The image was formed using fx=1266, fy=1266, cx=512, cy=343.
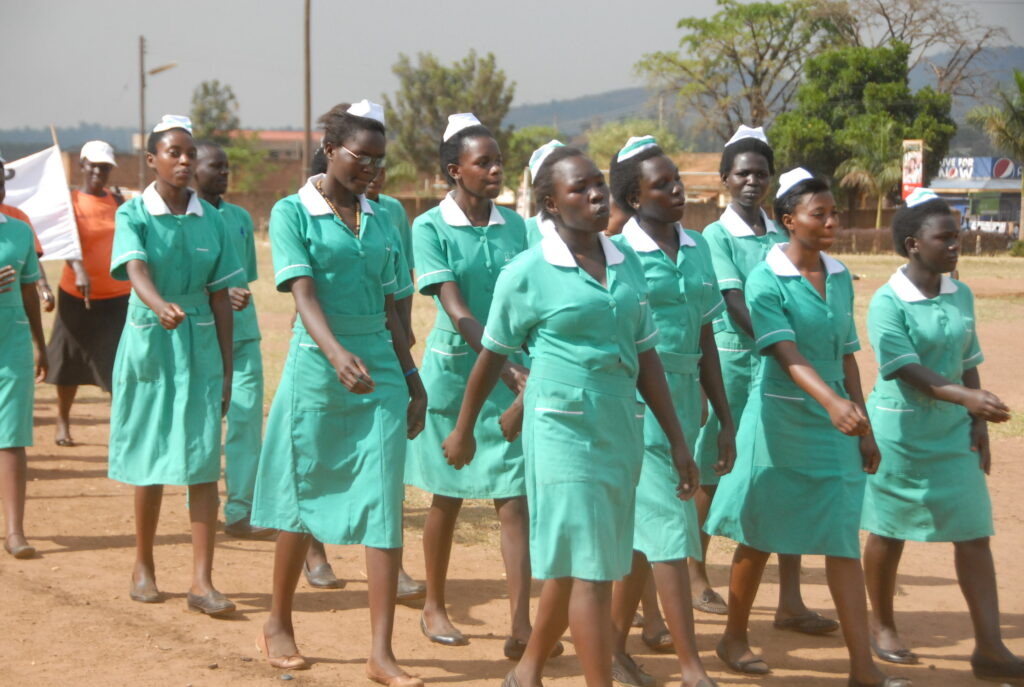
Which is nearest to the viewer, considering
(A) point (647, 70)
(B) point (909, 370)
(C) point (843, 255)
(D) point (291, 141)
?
(B) point (909, 370)

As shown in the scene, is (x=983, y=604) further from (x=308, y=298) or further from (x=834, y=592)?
(x=308, y=298)

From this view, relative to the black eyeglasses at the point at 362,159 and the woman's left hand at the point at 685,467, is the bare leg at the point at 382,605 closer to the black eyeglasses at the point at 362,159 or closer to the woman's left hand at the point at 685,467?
the woman's left hand at the point at 685,467

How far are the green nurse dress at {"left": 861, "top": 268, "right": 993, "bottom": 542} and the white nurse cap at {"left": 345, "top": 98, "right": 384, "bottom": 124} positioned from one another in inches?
86.5

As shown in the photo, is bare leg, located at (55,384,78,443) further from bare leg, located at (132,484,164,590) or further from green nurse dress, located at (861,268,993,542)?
green nurse dress, located at (861,268,993,542)

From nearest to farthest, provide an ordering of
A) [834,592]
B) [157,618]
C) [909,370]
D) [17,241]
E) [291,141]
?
[834,592]
[909,370]
[157,618]
[17,241]
[291,141]

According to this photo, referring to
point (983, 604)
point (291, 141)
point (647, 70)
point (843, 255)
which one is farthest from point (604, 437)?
point (291, 141)

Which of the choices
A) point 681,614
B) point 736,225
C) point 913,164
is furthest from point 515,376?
point 913,164

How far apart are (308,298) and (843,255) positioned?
126 feet

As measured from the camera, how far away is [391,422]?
192 inches

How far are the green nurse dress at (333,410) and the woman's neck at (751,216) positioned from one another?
198 cm

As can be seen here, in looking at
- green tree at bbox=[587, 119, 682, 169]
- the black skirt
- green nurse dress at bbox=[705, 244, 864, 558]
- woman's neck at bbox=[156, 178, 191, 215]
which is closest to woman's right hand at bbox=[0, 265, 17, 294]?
woman's neck at bbox=[156, 178, 191, 215]

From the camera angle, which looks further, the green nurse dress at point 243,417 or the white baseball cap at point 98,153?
the white baseball cap at point 98,153

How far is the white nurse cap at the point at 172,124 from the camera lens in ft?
19.7

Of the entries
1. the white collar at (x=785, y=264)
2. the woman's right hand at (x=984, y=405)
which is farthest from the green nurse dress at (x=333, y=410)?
the woman's right hand at (x=984, y=405)
